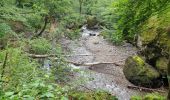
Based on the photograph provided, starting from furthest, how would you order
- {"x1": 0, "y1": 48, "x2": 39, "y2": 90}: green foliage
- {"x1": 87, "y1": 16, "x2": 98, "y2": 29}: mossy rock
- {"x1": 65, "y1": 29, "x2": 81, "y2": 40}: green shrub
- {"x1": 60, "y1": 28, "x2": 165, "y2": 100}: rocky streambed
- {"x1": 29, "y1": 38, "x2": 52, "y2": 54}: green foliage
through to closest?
{"x1": 87, "y1": 16, "x2": 98, "y2": 29}: mossy rock, {"x1": 65, "y1": 29, "x2": 81, "y2": 40}: green shrub, {"x1": 29, "y1": 38, "x2": 52, "y2": 54}: green foliage, {"x1": 60, "y1": 28, "x2": 165, "y2": 100}: rocky streambed, {"x1": 0, "y1": 48, "x2": 39, "y2": 90}: green foliage

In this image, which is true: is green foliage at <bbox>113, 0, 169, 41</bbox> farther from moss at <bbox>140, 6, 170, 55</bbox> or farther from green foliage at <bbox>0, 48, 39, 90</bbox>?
moss at <bbox>140, 6, 170, 55</bbox>

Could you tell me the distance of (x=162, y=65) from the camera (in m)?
12.1

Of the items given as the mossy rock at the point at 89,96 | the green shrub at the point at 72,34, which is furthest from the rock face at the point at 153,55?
the green shrub at the point at 72,34

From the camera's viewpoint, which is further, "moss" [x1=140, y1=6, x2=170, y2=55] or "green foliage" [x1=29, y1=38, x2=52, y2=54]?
"green foliage" [x1=29, y1=38, x2=52, y2=54]

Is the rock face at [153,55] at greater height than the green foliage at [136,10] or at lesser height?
lesser

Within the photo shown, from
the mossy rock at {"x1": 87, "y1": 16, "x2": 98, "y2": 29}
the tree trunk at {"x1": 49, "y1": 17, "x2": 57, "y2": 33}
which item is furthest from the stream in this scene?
the mossy rock at {"x1": 87, "y1": 16, "x2": 98, "y2": 29}

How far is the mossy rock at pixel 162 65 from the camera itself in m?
11.9

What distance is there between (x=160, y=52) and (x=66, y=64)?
4.19m

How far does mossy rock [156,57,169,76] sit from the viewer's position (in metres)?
11.9

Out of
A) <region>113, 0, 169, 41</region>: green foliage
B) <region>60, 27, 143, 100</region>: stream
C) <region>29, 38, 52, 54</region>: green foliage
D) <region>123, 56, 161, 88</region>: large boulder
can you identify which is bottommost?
<region>60, 27, 143, 100</region>: stream

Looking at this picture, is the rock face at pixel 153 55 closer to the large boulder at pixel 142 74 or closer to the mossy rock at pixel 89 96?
the large boulder at pixel 142 74

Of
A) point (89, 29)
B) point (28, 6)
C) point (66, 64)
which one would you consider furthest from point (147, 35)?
point (89, 29)

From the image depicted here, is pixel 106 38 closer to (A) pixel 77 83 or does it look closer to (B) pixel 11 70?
(A) pixel 77 83

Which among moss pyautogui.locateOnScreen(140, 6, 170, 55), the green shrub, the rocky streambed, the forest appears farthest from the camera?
the green shrub
